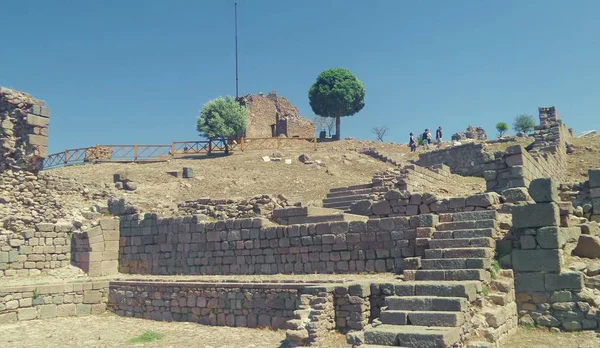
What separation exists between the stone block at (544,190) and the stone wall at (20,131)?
19.3 meters

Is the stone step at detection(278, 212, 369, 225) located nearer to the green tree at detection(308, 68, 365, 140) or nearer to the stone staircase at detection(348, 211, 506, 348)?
the stone staircase at detection(348, 211, 506, 348)

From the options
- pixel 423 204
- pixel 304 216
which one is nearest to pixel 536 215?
pixel 423 204

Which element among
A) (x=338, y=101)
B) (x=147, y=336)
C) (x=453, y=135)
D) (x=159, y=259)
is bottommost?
(x=147, y=336)

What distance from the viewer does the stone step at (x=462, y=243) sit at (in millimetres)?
10719

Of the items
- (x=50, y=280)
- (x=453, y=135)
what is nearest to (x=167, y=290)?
(x=50, y=280)

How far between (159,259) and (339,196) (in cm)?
715

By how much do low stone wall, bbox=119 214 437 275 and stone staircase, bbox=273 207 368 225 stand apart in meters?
1.36

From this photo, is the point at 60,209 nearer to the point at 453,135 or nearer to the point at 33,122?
the point at 33,122

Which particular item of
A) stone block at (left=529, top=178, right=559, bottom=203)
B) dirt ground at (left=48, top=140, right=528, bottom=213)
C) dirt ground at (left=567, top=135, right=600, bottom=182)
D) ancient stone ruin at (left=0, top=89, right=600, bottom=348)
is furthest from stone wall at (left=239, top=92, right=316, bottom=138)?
stone block at (left=529, top=178, right=559, bottom=203)

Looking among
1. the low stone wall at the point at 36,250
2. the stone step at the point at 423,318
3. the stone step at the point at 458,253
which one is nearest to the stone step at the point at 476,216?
the stone step at the point at 458,253

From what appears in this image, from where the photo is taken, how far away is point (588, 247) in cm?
1078

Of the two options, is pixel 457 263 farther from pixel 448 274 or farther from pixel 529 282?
pixel 529 282

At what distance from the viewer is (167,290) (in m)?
15.5

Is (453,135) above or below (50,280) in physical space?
above
